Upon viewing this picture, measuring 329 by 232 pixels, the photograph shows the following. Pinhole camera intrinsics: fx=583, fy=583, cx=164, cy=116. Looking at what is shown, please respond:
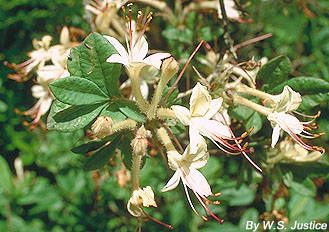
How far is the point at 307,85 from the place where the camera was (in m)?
1.43

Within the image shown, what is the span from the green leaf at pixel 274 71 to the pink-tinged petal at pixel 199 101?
0.28 m

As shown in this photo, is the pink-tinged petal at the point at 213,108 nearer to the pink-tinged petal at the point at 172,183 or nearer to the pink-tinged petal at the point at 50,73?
the pink-tinged petal at the point at 172,183

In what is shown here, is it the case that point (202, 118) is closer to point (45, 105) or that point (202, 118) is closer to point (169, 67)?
point (169, 67)

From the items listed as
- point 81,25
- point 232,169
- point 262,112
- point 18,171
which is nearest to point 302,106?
point 262,112

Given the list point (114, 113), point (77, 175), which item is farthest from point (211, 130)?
point (77, 175)

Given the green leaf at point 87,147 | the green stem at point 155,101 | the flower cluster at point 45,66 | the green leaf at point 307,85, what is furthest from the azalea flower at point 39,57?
the green leaf at point 307,85

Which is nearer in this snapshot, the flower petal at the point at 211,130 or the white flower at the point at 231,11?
the flower petal at the point at 211,130

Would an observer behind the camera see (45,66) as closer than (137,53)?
No

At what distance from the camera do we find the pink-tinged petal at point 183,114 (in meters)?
1.21

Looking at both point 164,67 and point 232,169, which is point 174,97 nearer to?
point 164,67

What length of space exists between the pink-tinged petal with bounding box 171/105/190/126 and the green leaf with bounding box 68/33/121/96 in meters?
0.14

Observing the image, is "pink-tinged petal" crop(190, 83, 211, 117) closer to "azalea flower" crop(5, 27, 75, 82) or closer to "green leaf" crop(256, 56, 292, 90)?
"green leaf" crop(256, 56, 292, 90)

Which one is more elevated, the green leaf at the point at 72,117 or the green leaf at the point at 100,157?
the green leaf at the point at 72,117

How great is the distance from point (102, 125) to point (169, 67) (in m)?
0.19
